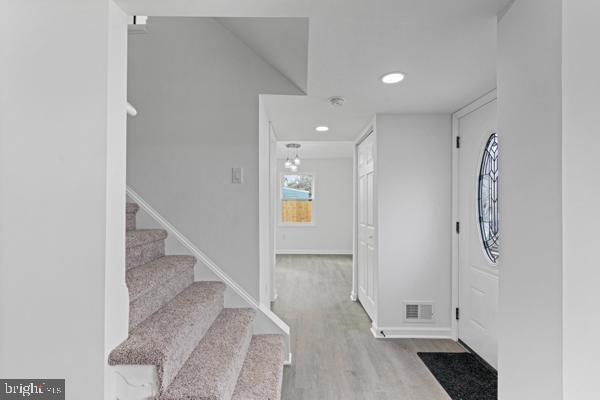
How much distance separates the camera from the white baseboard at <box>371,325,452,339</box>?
3.10 meters

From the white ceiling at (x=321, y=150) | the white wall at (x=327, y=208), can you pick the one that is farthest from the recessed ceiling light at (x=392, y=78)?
the white wall at (x=327, y=208)

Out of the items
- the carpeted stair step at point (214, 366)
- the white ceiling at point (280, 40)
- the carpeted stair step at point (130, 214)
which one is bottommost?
the carpeted stair step at point (214, 366)

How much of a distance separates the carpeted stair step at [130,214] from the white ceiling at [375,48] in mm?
Result: 1295

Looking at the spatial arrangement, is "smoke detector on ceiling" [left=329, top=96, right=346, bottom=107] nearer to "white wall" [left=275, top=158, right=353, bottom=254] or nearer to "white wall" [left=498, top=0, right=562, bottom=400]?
"white wall" [left=498, top=0, right=562, bottom=400]

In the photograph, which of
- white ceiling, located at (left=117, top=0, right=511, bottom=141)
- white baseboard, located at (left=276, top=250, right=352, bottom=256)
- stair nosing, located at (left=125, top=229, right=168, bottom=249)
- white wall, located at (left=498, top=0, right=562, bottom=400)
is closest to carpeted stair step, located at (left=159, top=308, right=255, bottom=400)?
stair nosing, located at (left=125, top=229, right=168, bottom=249)

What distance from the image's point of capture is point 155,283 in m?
1.87

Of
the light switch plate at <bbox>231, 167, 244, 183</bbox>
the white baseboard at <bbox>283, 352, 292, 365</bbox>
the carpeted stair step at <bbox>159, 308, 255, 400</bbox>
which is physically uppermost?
the light switch plate at <bbox>231, 167, 244, 183</bbox>

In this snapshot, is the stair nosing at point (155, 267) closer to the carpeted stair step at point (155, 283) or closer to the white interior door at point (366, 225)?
the carpeted stair step at point (155, 283)

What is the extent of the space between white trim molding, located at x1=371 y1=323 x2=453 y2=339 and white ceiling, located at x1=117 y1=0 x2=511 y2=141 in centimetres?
197

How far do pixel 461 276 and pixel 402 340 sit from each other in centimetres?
77

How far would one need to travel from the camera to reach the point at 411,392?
2.20m

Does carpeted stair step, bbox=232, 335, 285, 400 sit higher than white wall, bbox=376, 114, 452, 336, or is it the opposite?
white wall, bbox=376, 114, 452, 336

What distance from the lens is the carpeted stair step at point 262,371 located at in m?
1.75

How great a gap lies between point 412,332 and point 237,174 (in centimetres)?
213
